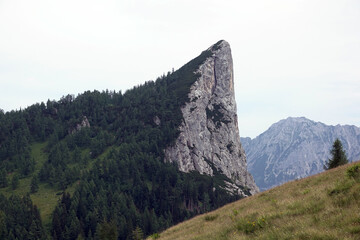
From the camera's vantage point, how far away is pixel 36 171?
13712 cm

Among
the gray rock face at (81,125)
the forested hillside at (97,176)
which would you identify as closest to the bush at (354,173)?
the forested hillside at (97,176)

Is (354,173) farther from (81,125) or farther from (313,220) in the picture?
(81,125)

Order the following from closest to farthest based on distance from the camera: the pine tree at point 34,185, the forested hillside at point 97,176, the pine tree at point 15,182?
the forested hillside at point 97,176 < the pine tree at point 34,185 < the pine tree at point 15,182

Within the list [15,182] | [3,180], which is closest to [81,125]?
[3,180]

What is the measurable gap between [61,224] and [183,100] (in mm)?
128283

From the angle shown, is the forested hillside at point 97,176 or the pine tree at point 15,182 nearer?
the forested hillside at point 97,176

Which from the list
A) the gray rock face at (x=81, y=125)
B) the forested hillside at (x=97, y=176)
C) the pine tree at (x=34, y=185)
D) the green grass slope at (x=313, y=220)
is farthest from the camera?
the gray rock face at (x=81, y=125)

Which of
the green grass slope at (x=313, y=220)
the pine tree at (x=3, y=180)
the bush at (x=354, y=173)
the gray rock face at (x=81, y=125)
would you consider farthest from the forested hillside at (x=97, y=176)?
the bush at (x=354, y=173)

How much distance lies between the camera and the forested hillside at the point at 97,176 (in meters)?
94.3

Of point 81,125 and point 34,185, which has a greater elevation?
point 81,125

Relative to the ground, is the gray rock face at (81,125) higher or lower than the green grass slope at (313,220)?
higher

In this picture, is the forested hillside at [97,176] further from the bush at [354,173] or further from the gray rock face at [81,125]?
the bush at [354,173]

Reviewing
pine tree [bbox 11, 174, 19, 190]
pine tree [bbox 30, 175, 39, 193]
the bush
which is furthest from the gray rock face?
the bush

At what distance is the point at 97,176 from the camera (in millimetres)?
125625
